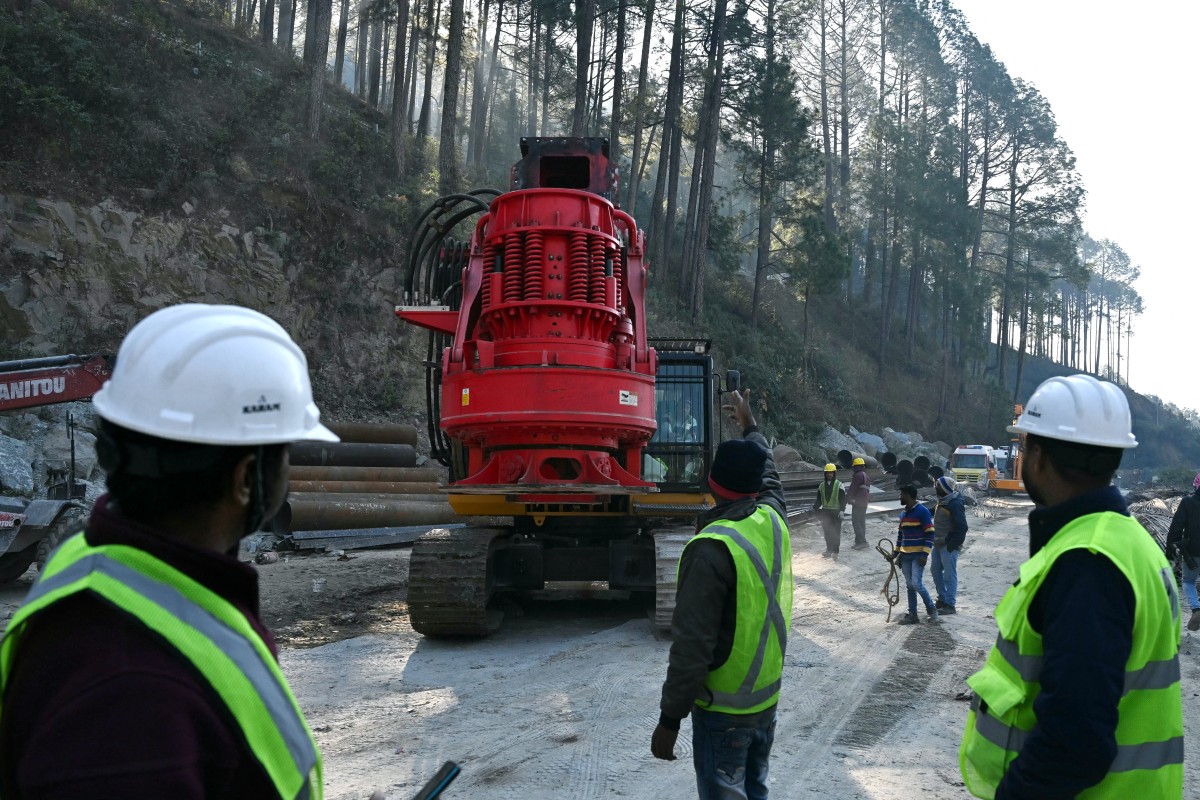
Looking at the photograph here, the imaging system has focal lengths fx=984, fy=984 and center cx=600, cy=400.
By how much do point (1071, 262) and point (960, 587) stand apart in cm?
4467

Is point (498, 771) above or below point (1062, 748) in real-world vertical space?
below

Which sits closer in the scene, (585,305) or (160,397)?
(160,397)

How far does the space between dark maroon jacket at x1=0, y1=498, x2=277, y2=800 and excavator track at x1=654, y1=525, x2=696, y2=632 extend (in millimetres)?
8016

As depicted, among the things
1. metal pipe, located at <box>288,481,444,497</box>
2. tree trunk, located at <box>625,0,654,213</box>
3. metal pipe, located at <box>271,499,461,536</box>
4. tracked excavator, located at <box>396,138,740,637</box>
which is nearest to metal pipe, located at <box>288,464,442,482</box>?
metal pipe, located at <box>288,481,444,497</box>

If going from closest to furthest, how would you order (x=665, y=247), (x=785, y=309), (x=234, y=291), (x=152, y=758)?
(x=152, y=758)
(x=234, y=291)
(x=665, y=247)
(x=785, y=309)

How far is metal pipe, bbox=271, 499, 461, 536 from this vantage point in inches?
602

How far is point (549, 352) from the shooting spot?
901 centimetres

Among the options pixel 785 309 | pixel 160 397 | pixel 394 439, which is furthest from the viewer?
pixel 785 309

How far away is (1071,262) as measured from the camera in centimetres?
5334

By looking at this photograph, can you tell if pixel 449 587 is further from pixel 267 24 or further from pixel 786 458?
pixel 267 24

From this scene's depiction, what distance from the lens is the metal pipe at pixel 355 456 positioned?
60.5 ft

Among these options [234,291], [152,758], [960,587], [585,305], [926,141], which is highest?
[926,141]

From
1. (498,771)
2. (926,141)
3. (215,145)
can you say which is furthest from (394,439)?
(926,141)

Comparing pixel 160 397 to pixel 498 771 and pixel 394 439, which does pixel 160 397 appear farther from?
pixel 394 439
